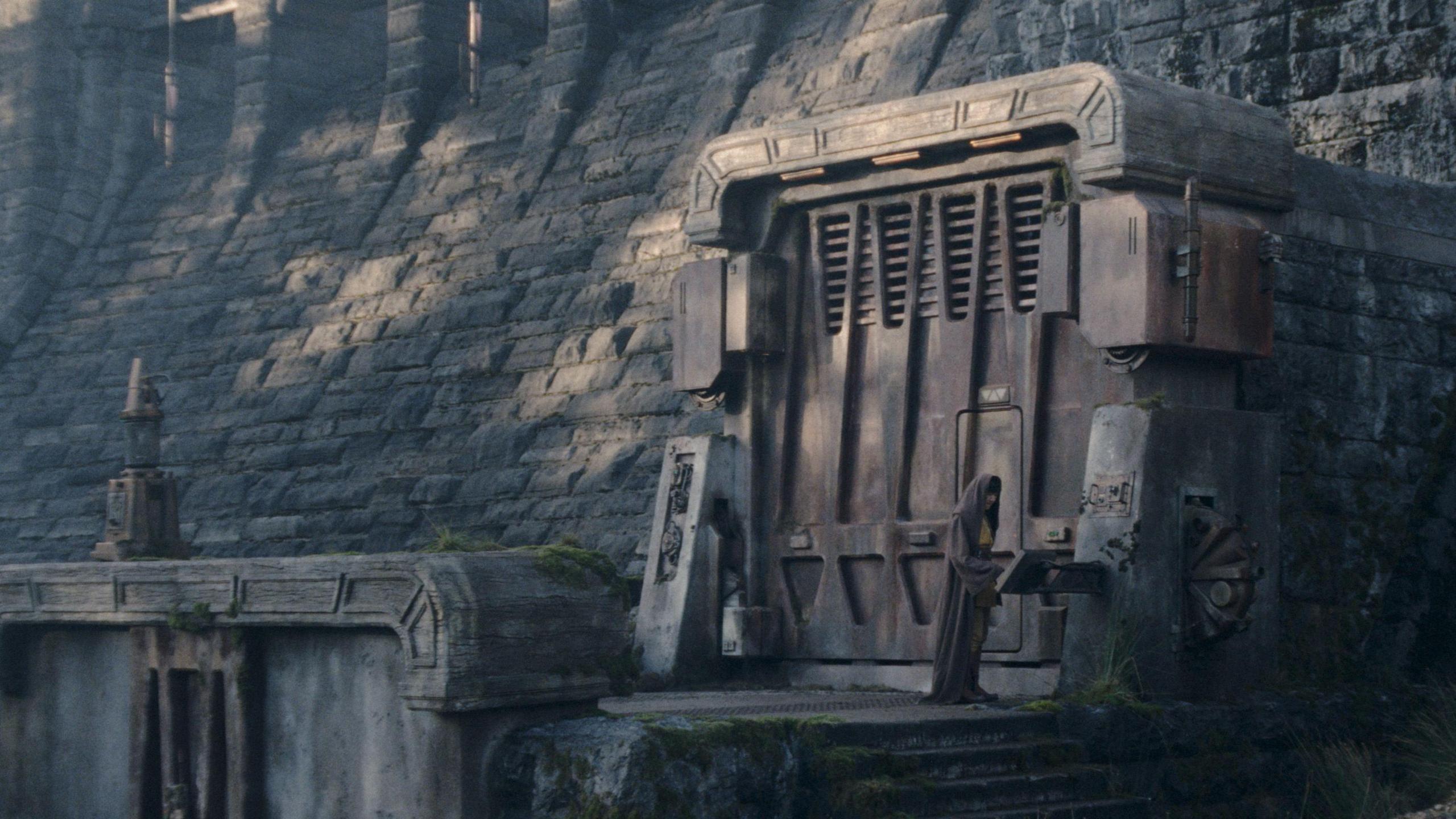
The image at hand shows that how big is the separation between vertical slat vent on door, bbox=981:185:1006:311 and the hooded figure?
1347mm

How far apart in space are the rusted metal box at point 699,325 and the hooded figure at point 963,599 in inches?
96.2

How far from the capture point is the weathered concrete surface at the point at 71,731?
10109 millimetres

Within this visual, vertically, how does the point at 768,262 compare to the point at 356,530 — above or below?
above

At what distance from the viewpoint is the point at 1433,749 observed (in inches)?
412

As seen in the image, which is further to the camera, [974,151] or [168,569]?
[974,151]

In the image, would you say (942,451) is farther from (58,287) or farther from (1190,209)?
(58,287)

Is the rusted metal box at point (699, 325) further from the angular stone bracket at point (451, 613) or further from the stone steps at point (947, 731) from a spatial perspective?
the angular stone bracket at point (451, 613)

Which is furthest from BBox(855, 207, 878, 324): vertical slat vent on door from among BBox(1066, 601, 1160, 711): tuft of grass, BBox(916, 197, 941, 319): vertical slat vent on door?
BBox(1066, 601, 1160, 711): tuft of grass

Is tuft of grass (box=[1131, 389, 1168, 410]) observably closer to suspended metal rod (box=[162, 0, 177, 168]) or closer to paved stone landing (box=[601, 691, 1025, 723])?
paved stone landing (box=[601, 691, 1025, 723])

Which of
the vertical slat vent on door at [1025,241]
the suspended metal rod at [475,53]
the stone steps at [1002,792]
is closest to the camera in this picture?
the stone steps at [1002,792]

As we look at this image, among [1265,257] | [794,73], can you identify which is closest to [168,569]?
[1265,257]

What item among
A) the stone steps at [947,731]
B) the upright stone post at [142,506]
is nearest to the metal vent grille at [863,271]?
the stone steps at [947,731]

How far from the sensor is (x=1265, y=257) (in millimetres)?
10664

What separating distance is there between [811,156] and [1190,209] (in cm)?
252
